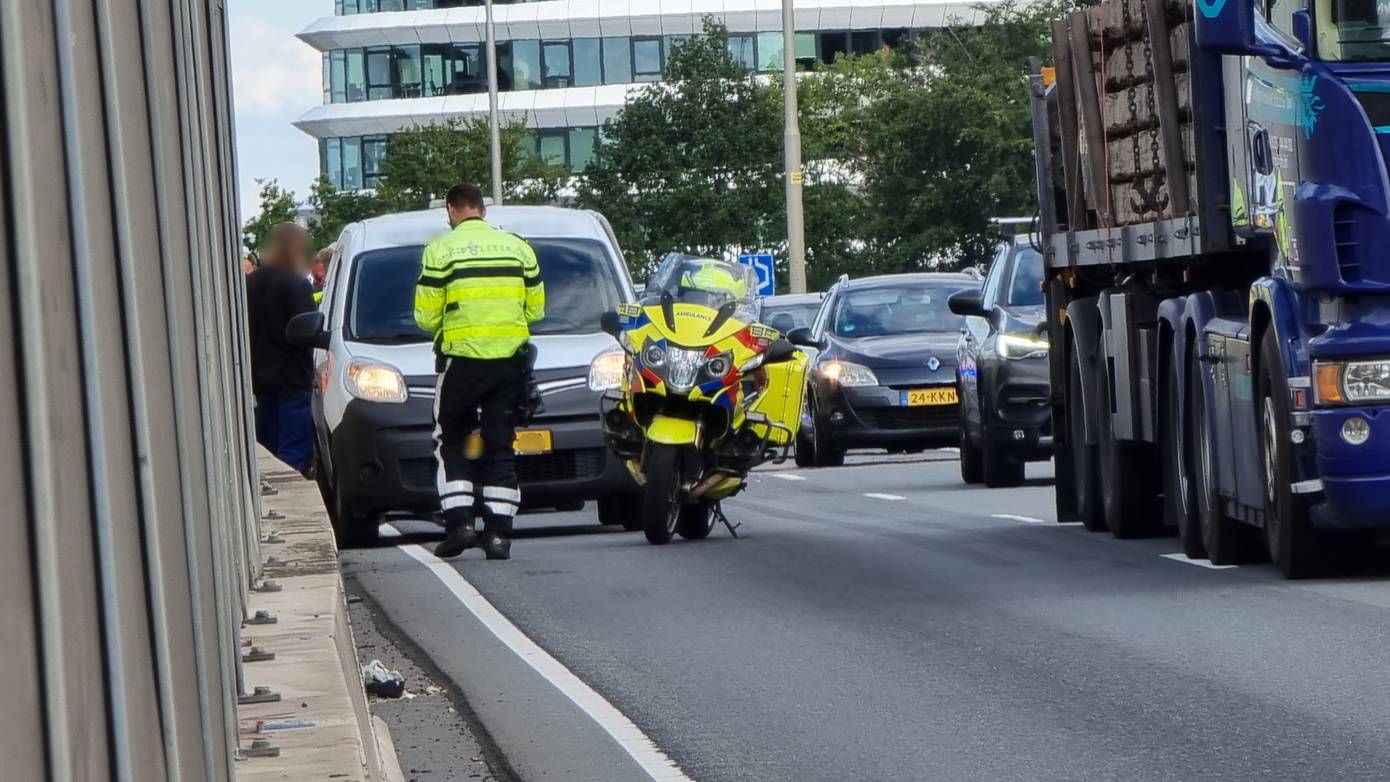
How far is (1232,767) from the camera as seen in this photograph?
274 inches

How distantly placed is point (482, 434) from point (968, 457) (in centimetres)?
778

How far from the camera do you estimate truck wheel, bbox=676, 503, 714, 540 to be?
15734mm

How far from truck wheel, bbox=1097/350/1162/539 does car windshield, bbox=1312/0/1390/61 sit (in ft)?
14.3

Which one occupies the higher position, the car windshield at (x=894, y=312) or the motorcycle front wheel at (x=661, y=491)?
the car windshield at (x=894, y=312)

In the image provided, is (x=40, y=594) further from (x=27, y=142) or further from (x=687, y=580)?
(x=687, y=580)

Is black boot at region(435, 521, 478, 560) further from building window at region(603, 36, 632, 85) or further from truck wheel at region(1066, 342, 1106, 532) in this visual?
building window at region(603, 36, 632, 85)

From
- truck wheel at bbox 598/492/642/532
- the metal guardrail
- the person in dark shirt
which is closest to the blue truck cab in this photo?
truck wheel at bbox 598/492/642/532

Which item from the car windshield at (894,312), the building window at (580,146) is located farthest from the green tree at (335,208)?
the car windshield at (894,312)

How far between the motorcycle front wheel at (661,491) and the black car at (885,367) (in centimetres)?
985

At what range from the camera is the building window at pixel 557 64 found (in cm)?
11438

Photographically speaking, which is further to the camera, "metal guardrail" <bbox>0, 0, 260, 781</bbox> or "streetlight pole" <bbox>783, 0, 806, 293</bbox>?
"streetlight pole" <bbox>783, 0, 806, 293</bbox>

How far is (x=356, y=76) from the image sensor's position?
118000mm

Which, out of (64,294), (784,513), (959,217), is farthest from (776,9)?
(64,294)

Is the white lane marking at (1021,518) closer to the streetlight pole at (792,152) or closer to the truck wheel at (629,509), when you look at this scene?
the truck wheel at (629,509)
